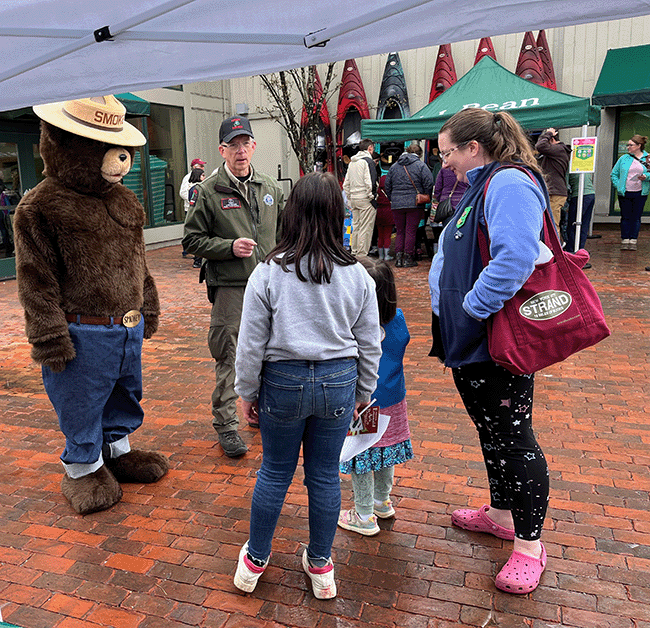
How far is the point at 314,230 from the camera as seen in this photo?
96.3 inches

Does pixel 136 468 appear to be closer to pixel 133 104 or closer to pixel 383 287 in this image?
pixel 383 287

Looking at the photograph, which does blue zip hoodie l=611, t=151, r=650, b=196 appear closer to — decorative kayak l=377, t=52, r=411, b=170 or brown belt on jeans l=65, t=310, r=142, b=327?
decorative kayak l=377, t=52, r=411, b=170

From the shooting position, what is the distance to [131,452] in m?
3.91

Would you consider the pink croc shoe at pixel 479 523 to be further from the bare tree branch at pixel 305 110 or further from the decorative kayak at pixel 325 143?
the decorative kayak at pixel 325 143

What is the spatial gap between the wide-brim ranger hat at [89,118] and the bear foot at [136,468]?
6.02 feet

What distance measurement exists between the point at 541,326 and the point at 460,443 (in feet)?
6.39

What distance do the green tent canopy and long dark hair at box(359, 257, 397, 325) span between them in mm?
7292

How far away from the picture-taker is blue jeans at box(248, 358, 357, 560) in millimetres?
2449

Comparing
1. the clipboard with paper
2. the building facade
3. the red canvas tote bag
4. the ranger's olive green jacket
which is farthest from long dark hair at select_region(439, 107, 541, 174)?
the building facade

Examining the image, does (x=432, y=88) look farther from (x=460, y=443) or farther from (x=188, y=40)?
(x=188, y=40)

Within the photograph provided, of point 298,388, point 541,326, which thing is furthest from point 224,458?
point 541,326

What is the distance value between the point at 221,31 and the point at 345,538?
7.71 ft

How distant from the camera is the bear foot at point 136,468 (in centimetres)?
381

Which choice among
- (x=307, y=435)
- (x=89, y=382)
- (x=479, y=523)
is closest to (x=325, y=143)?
(x=89, y=382)
